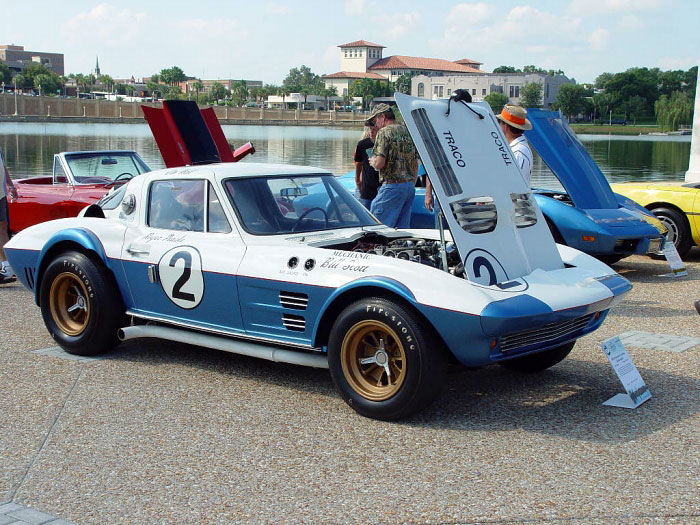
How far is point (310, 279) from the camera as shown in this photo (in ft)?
16.1

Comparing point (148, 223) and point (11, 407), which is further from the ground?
point (148, 223)

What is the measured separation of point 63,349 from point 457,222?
10.3ft

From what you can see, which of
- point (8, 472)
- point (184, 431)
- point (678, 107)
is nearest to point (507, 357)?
point (184, 431)

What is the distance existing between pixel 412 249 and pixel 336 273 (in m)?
0.82

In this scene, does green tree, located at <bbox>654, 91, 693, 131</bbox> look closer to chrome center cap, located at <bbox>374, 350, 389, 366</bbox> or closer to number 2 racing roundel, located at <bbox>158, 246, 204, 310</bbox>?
number 2 racing roundel, located at <bbox>158, 246, 204, 310</bbox>

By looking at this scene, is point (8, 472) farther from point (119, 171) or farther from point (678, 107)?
point (678, 107)

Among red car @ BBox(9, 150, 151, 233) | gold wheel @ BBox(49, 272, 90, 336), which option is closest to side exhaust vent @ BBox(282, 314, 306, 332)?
gold wheel @ BBox(49, 272, 90, 336)

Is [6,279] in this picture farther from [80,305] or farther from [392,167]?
[392,167]

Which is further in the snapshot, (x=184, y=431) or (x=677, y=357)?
(x=677, y=357)

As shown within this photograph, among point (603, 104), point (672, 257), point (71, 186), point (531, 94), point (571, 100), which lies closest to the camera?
point (672, 257)

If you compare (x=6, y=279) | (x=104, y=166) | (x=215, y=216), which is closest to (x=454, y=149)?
(x=215, y=216)

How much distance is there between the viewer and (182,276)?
18.2ft

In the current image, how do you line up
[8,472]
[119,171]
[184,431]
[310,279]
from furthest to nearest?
[119,171] → [310,279] → [184,431] → [8,472]

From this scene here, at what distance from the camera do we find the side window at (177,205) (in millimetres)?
5777
